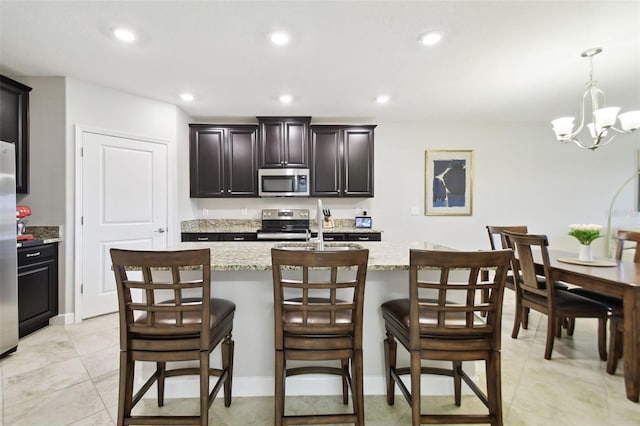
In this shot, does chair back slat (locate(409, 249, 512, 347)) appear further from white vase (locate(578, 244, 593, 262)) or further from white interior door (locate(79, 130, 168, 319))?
white interior door (locate(79, 130, 168, 319))

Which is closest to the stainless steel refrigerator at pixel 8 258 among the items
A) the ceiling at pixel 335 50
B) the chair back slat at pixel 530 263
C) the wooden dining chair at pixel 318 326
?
the ceiling at pixel 335 50

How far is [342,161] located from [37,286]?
3.69 m

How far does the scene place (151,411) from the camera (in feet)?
5.35

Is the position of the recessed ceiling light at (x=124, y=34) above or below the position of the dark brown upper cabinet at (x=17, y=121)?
above

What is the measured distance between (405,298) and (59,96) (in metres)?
3.86

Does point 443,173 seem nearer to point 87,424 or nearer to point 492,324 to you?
point 492,324

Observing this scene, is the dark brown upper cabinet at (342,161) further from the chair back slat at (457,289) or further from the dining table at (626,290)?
the chair back slat at (457,289)

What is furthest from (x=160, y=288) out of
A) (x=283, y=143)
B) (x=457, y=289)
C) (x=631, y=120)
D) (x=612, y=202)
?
(x=612, y=202)

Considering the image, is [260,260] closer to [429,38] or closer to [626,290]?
[429,38]

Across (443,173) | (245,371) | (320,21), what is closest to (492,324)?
(245,371)

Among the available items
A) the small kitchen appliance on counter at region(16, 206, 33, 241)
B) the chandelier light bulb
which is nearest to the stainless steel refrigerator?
the small kitchen appliance on counter at region(16, 206, 33, 241)

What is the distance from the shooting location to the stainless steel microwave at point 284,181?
406 cm

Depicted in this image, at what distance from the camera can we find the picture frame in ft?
14.8

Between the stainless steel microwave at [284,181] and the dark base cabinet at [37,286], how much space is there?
2374 mm
